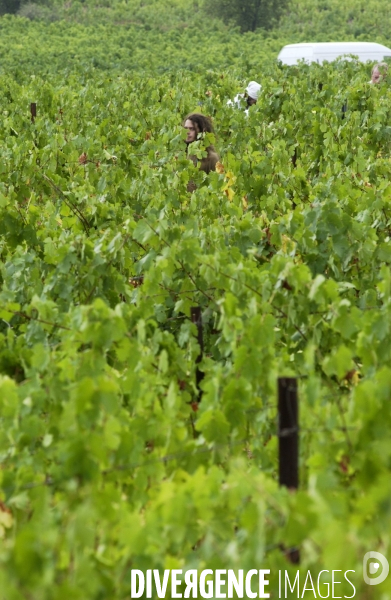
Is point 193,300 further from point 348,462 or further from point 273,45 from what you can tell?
point 273,45

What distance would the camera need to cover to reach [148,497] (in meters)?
3.41

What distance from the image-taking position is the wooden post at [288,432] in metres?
3.20

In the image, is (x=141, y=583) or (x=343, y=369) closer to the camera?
(x=141, y=583)

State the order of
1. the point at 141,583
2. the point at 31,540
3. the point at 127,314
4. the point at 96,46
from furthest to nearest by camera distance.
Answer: the point at 96,46 → the point at 127,314 → the point at 141,583 → the point at 31,540

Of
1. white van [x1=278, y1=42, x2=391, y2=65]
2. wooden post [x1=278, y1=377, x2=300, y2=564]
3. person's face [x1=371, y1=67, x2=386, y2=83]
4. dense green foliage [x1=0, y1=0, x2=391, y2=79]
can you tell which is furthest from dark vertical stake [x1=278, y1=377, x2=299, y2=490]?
white van [x1=278, y1=42, x2=391, y2=65]

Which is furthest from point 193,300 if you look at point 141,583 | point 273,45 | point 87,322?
point 273,45

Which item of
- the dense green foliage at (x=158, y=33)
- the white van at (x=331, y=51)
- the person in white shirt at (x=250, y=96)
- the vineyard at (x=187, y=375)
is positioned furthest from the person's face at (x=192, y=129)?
the white van at (x=331, y=51)

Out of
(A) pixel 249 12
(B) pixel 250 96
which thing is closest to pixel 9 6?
(A) pixel 249 12

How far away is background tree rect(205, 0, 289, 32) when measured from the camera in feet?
146

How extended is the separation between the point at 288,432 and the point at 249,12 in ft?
143

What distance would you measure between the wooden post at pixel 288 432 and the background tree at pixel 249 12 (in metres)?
42.7

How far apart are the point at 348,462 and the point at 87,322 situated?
1.06 meters

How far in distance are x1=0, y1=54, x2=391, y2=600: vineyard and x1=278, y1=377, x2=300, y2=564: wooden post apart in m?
0.07

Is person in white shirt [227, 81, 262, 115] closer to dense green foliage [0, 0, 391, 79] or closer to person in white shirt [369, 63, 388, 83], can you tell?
person in white shirt [369, 63, 388, 83]
